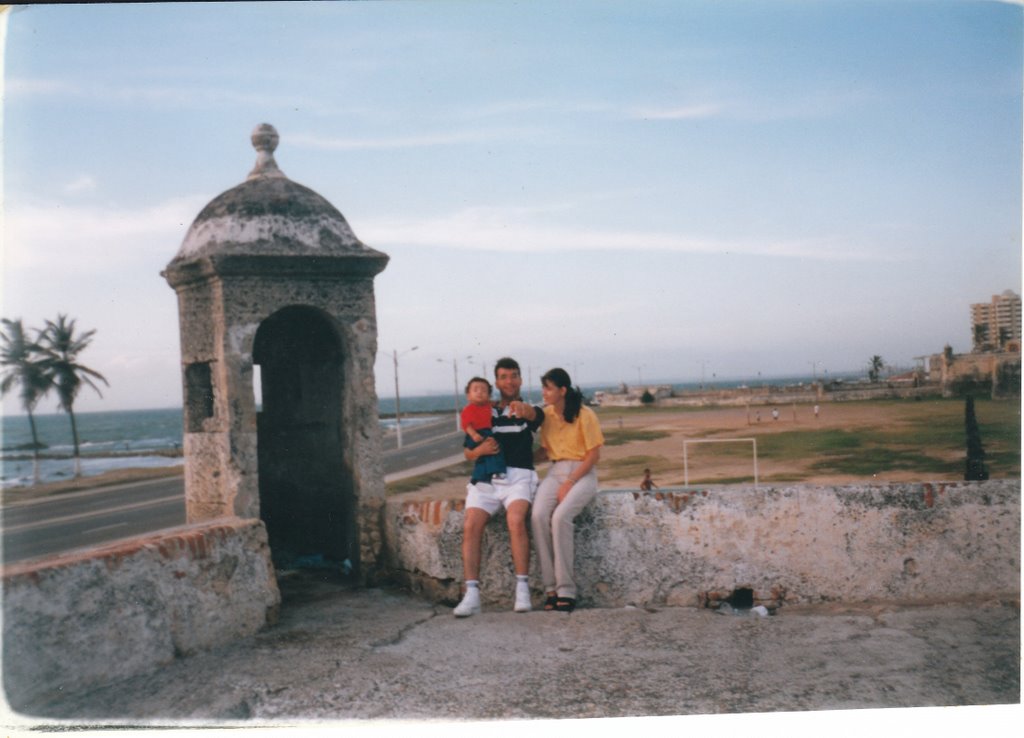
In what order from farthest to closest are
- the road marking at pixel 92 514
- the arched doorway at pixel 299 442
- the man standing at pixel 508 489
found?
1. the road marking at pixel 92 514
2. the arched doorway at pixel 299 442
3. the man standing at pixel 508 489

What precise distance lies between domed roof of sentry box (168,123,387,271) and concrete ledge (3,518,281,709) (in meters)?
1.78

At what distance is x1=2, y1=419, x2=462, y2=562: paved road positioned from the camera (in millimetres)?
16469

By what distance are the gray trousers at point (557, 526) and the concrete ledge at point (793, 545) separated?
0.17 metres

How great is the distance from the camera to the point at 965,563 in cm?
480

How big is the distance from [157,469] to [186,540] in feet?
101

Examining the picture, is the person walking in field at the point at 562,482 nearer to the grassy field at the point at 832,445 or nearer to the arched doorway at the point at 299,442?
the arched doorway at the point at 299,442

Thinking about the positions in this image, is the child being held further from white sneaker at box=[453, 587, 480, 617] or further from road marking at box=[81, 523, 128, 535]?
road marking at box=[81, 523, 128, 535]

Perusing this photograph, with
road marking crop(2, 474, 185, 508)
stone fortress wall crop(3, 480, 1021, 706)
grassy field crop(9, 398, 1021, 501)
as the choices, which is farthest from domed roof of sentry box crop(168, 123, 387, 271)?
road marking crop(2, 474, 185, 508)

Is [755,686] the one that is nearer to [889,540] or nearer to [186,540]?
[889,540]

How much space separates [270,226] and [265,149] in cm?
79

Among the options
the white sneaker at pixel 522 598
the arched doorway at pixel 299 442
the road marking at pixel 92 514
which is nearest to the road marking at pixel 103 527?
the road marking at pixel 92 514

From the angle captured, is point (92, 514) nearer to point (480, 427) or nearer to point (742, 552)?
point (480, 427)

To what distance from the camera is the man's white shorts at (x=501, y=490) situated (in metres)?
5.04

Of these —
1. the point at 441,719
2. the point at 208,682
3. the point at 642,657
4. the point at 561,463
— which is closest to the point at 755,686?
the point at 642,657
